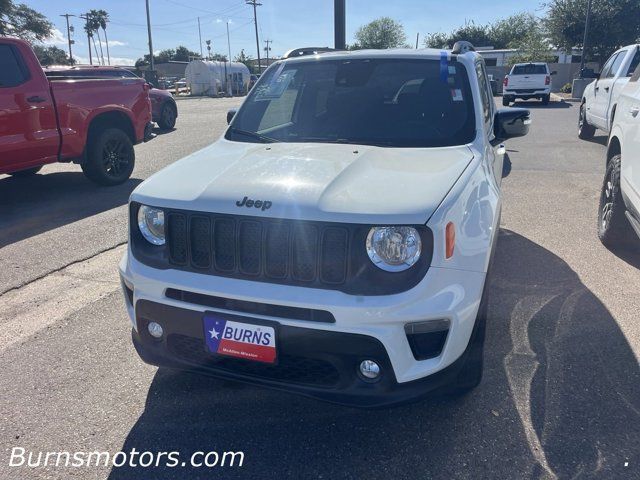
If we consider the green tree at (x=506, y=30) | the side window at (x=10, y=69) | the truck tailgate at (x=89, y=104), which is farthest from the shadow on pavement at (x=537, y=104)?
the green tree at (x=506, y=30)

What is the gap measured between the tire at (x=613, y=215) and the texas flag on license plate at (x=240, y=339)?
145 inches

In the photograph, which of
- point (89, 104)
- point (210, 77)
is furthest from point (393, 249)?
point (210, 77)

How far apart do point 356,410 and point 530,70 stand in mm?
23506

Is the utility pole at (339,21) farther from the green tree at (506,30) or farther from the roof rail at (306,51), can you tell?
the green tree at (506,30)

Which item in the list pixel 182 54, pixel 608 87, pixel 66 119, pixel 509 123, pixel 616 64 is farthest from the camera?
pixel 182 54

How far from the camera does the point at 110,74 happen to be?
1275cm

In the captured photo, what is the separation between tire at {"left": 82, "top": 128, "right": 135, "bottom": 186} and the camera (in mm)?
7531

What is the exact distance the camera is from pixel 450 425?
263 cm

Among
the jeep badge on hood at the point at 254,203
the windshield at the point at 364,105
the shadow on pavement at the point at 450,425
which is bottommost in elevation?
the shadow on pavement at the point at 450,425

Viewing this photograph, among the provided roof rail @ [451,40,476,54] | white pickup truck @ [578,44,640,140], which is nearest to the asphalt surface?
roof rail @ [451,40,476,54]

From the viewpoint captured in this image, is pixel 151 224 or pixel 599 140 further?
pixel 599 140

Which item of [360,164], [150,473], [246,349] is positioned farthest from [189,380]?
[360,164]

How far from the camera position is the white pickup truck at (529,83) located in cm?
2234

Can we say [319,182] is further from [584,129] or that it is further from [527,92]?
[527,92]
